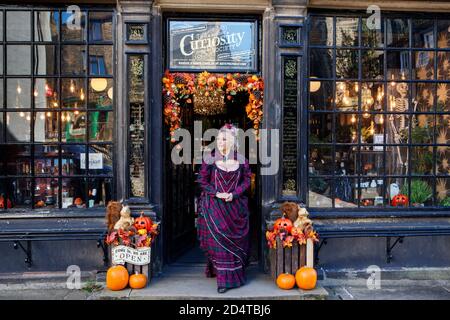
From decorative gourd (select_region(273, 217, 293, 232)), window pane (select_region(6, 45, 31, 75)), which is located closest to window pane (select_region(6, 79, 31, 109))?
window pane (select_region(6, 45, 31, 75))

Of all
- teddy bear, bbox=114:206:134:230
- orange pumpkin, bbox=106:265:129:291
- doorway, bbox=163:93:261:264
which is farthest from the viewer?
doorway, bbox=163:93:261:264

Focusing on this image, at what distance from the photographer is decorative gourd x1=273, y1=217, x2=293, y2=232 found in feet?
19.3

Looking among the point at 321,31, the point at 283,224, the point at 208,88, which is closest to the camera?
the point at 283,224

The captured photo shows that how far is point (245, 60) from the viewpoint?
A: 6.63 m

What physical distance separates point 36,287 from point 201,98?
3.61 metres

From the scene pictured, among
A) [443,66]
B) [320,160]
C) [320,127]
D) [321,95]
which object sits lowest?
[320,160]

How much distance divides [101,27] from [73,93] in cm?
105

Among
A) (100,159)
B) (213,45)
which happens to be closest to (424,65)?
(213,45)

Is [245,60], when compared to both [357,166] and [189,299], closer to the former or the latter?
[357,166]

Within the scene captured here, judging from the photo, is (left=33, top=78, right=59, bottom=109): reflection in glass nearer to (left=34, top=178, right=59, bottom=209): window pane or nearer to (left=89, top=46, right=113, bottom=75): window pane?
(left=89, top=46, right=113, bottom=75): window pane

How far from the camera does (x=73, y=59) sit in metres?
6.54

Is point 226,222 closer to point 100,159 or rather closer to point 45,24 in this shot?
point 100,159

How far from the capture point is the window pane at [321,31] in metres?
6.68

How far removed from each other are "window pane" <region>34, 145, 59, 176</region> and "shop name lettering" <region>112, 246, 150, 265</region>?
166 cm
